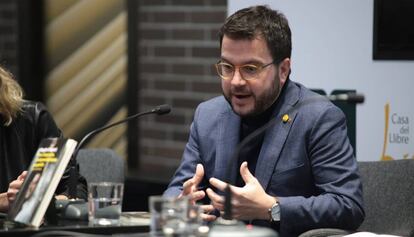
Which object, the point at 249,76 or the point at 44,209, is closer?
the point at 44,209

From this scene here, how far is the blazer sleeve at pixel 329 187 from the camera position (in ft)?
9.42

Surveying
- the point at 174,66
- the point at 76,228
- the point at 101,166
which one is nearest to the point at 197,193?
the point at 76,228

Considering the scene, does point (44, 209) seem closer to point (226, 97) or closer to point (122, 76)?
point (226, 97)

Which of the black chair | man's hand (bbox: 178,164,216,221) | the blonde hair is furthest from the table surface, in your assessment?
the black chair

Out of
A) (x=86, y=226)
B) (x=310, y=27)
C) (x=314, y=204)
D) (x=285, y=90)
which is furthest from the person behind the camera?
(x=310, y=27)

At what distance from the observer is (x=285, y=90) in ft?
10.4

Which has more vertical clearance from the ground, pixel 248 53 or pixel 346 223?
pixel 248 53

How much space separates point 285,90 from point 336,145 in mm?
296

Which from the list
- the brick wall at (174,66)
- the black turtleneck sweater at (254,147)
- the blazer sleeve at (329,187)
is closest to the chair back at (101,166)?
the black turtleneck sweater at (254,147)

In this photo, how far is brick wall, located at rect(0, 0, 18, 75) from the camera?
20.0ft

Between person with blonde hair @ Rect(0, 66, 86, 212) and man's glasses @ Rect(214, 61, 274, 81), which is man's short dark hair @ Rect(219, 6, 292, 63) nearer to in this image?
man's glasses @ Rect(214, 61, 274, 81)

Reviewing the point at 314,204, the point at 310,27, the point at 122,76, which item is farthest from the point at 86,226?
the point at 122,76

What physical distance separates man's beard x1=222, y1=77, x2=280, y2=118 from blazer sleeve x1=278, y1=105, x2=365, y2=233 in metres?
0.18

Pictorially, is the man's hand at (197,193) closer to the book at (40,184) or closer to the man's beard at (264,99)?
the man's beard at (264,99)
